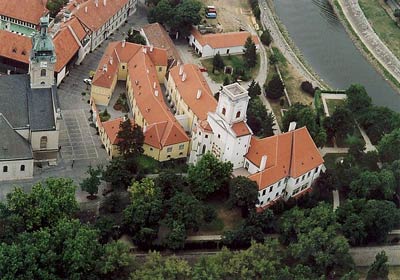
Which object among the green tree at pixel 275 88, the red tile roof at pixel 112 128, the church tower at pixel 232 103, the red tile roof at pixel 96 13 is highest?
the church tower at pixel 232 103

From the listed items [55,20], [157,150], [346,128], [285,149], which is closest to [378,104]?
[346,128]

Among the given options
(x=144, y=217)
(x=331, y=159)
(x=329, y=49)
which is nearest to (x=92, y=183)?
(x=144, y=217)

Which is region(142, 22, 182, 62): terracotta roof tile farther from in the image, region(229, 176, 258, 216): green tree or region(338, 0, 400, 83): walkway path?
region(338, 0, 400, 83): walkway path

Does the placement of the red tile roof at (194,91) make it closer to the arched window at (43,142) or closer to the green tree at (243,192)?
the green tree at (243,192)

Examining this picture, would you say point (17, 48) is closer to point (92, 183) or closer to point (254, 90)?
point (92, 183)

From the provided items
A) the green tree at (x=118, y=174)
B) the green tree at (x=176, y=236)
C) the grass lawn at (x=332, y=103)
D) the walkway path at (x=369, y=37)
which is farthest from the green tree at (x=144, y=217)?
the walkway path at (x=369, y=37)

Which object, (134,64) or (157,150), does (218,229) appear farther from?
(134,64)
